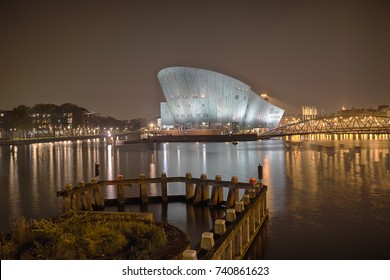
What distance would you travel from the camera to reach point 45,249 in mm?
10164

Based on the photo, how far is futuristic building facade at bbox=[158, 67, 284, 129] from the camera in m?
124

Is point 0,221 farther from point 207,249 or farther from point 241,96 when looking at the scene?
point 241,96

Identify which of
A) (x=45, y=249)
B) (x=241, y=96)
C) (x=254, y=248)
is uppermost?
(x=241, y=96)

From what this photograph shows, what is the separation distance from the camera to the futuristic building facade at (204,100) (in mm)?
123688

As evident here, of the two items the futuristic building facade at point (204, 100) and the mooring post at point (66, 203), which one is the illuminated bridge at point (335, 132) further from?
the mooring post at point (66, 203)

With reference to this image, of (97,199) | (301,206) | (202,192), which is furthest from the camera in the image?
(202,192)

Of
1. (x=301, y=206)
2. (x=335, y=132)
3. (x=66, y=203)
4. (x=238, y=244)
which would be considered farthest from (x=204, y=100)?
(x=238, y=244)

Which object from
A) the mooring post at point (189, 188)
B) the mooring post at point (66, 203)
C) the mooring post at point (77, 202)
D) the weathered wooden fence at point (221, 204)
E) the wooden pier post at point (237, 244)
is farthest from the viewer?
the mooring post at point (189, 188)

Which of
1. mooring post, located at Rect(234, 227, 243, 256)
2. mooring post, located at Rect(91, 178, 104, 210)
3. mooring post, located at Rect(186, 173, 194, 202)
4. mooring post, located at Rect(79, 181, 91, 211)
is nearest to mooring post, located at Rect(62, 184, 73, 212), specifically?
mooring post, located at Rect(79, 181, 91, 211)

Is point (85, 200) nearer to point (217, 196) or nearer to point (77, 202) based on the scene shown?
point (77, 202)

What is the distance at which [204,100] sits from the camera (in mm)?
128000

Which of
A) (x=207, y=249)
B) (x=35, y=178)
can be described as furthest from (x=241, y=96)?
(x=207, y=249)

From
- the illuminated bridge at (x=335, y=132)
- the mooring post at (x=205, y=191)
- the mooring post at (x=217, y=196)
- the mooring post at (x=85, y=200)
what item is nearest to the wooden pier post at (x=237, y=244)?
the mooring post at (x=217, y=196)

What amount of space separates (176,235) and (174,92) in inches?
4698
